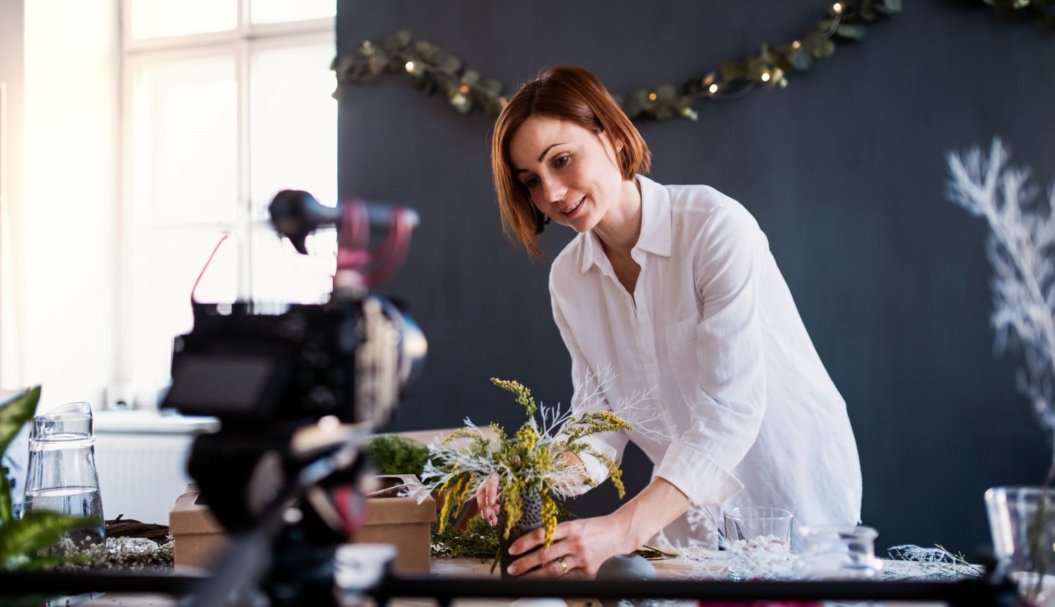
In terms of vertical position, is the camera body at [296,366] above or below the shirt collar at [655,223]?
below

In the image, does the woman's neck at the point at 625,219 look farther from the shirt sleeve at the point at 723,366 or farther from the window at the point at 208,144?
the window at the point at 208,144

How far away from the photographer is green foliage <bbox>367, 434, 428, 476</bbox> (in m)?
1.80

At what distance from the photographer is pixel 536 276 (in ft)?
10.8

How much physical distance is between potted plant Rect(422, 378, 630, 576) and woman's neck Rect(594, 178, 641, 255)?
749 mm

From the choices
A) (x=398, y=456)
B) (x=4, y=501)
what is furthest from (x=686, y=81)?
(x=4, y=501)

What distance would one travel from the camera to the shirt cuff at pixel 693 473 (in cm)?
145

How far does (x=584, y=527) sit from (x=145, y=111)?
470 centimetres

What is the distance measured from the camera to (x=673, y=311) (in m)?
1.90

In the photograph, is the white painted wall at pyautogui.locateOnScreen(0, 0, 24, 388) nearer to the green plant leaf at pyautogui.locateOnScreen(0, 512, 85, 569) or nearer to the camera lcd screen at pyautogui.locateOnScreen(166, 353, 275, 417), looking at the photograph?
the green plant leaf at pyautogui.locateOnScreen(0, 512, 85, 569)

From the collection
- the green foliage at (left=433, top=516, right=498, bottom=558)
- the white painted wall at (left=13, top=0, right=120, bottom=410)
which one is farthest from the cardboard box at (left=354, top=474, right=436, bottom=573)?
the white painted wall at (left=13, top=0, right=120, bottom=410)

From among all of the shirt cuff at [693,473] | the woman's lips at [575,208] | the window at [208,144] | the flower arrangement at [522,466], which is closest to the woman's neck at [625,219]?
the woman's lips at [575,208]

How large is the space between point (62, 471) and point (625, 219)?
3.91 ft

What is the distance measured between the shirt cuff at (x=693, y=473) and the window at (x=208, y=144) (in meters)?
3.45

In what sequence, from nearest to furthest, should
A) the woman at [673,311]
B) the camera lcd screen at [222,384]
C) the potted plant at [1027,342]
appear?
the camera lcd screen at [222,384], the potted plant at [1027,342], the woman at [673,311]
